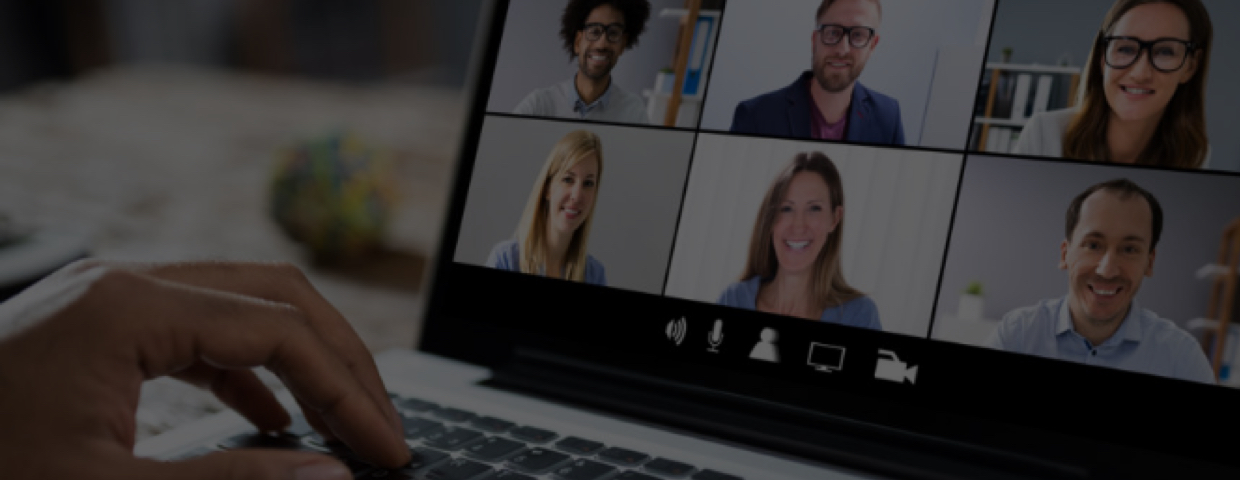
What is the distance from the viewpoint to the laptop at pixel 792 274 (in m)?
0.49

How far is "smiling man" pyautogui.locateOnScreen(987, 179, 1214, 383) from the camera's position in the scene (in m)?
0.48

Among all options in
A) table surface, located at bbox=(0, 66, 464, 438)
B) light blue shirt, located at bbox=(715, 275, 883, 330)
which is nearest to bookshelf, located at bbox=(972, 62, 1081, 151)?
light blue shirt, located at bbox=(715, 275, 883, 330)

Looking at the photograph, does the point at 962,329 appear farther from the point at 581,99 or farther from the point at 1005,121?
the point at 581,99

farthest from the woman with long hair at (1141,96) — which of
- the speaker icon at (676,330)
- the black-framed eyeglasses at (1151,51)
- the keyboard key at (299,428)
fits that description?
the keyboard key at (299,428)

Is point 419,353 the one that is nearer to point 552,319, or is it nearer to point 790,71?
point 552,319

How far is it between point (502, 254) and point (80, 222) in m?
1.01

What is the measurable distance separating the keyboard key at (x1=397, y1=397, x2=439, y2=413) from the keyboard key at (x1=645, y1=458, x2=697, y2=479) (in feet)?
0.50

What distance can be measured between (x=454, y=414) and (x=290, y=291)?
123 millimetres

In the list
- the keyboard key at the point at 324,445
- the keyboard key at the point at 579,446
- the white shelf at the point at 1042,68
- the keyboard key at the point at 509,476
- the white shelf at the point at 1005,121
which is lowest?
the keyboard key at the point at 324,445

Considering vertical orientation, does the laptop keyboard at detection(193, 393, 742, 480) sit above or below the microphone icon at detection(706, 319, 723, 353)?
below

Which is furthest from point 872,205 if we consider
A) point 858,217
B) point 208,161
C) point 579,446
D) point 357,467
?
point 208,161

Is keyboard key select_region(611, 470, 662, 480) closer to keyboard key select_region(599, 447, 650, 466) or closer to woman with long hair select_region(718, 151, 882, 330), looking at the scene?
keyboard key select_region(599, 447, 650, 466)

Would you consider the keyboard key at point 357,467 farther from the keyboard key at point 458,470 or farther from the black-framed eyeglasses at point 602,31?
the black-framed eyeglasses at point 602,31

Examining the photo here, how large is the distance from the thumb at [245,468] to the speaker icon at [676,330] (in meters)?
0.25
